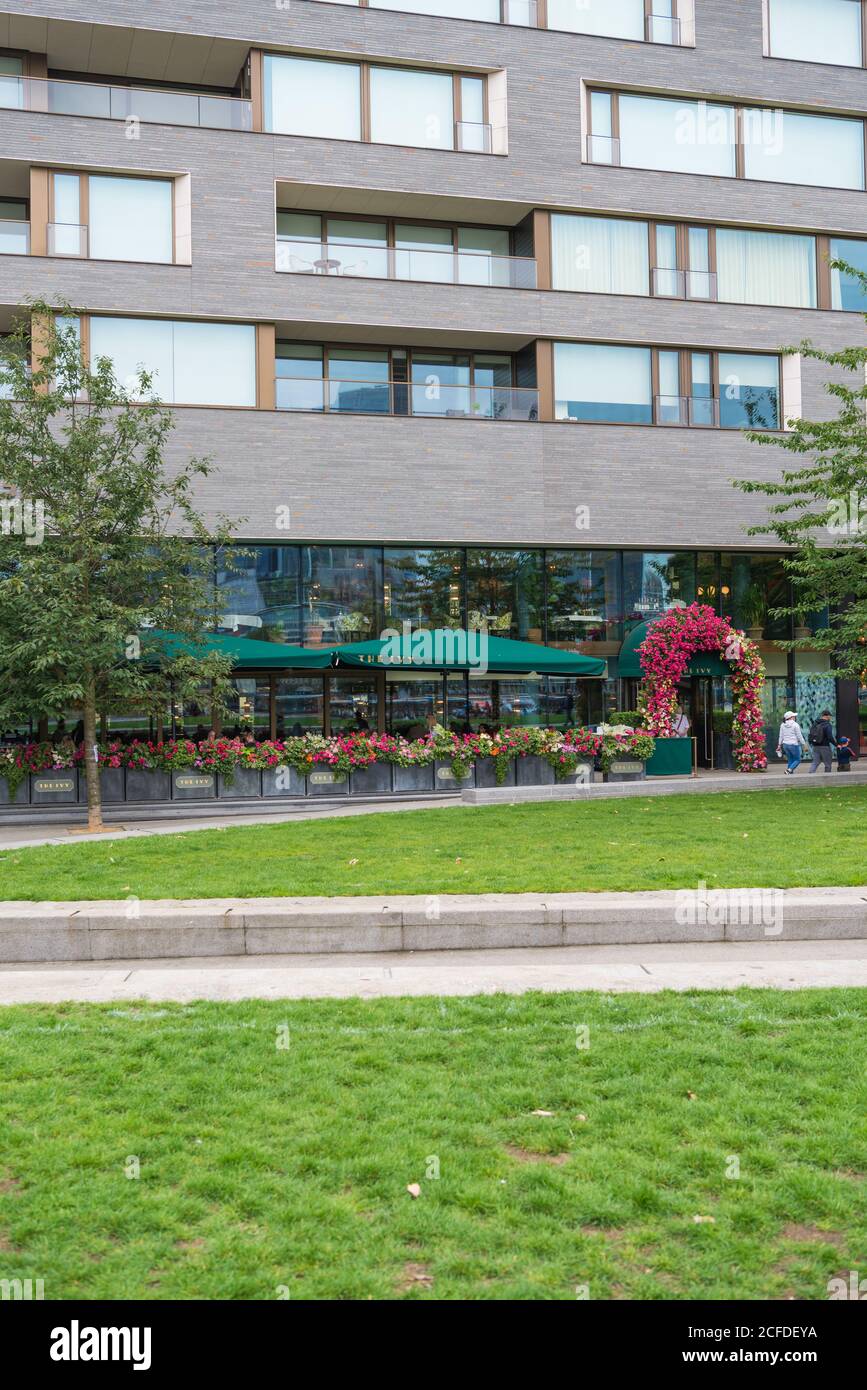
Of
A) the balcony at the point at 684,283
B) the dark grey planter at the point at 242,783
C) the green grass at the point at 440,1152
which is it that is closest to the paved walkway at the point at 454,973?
the green grass at the point at 440,1152

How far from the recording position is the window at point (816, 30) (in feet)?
102

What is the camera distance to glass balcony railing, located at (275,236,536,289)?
2681cm

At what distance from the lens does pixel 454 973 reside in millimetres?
9172

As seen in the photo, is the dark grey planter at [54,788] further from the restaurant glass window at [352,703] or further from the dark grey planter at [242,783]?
the restaurant glass window at [352,703]

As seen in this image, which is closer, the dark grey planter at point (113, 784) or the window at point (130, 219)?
the dark grey planter at point (113, 784)

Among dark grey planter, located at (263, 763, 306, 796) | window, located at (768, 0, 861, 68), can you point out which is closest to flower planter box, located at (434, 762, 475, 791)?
dark grey planter, located at (263, 763, 306, 796)

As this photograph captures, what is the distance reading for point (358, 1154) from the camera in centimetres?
532

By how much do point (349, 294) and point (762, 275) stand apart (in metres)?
11.2

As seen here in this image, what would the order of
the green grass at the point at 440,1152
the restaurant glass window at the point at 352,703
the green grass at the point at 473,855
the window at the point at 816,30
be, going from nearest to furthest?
the green grass at the point at 440,1152, the green grass at the point at 473,855, the restaurant glass window at the point at 352,703, the window at the point at 816,30

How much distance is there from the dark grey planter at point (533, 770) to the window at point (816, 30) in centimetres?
2070

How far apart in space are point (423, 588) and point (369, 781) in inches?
262

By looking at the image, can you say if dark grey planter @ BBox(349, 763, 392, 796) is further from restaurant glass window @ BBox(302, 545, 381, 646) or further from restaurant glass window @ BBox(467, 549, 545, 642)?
restaurant glass window @ BBox(467, 549, 545, 642)

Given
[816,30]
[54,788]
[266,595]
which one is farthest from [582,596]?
[816,30]
